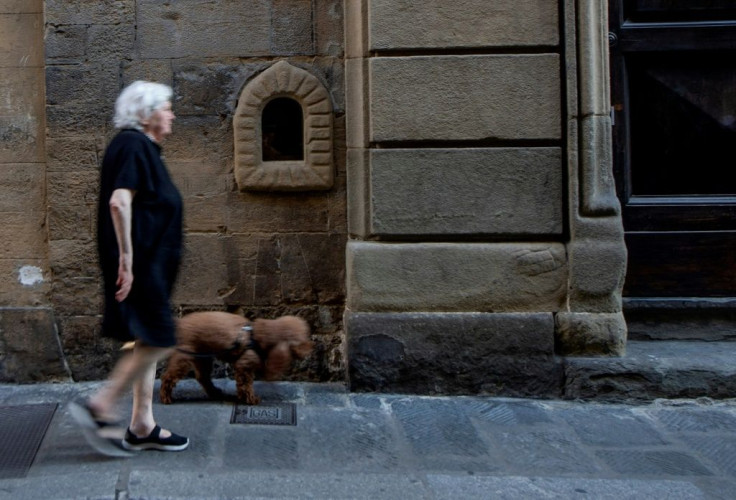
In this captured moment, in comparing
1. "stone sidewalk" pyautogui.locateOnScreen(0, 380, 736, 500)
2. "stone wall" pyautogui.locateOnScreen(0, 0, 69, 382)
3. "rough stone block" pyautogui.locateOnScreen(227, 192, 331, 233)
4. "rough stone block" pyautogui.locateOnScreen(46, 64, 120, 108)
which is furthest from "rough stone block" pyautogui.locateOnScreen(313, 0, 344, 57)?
"stone sidewalk" pyautogui.locateOnScreen(0, 380, 736, 500)

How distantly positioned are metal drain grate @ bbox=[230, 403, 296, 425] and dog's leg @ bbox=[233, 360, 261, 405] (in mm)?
39

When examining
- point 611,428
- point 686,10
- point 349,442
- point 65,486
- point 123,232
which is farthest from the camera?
point 686,10

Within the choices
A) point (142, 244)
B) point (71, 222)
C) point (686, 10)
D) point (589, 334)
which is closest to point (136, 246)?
point (142, 244)

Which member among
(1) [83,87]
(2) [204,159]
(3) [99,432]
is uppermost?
(1) [83,87]

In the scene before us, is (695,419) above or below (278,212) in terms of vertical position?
below

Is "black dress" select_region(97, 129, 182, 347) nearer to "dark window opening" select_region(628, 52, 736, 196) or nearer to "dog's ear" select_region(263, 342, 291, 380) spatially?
→ "dog's ear" select_region(263, 342, 291, 380)

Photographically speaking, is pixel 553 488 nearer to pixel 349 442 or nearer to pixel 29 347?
pixel 349 442

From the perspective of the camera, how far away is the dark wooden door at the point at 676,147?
5117mm

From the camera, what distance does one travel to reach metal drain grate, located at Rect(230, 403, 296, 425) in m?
4.10

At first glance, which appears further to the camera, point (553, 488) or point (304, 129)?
point (304, 129)

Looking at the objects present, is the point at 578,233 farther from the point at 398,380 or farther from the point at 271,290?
the point at 271,290

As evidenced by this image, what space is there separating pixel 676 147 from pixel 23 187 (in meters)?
4.20

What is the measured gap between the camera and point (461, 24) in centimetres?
464

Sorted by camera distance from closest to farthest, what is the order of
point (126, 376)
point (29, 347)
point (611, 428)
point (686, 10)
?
1. point (126, 376)
2. point (611, 428)
3. point (29, 347)
4. point (686, 10)
